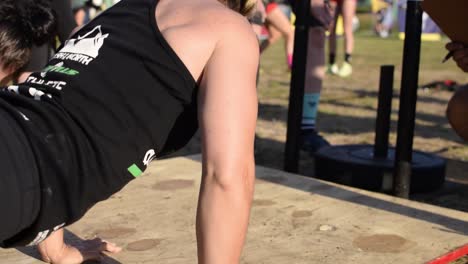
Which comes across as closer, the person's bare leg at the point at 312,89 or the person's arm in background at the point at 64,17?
the person's arm in background at the point at 64,17

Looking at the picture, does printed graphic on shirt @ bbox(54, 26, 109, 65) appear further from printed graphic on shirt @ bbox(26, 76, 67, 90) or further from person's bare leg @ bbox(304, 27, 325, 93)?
person's bare leg @ bbox(304, 27, 325, 93)


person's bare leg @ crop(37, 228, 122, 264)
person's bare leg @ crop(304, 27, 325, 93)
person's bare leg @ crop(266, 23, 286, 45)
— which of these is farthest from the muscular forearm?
person's bare leg @ crop(266, 23, 286, 45)

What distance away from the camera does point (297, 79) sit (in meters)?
3.42

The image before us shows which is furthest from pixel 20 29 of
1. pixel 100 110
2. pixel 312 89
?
pixel 312 89

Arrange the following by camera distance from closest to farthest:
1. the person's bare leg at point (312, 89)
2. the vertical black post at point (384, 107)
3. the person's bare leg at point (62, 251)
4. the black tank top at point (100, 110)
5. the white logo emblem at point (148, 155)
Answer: the black tank top at point (100, 110) < the white logo emblem at point (148, 155) < the person's bare leg at point (62, 251) < the vertical black post at point (384, 107) < the person's bare leg at point (312, 89)

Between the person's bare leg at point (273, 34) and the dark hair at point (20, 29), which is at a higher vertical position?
the dark hair at point (20, 29)

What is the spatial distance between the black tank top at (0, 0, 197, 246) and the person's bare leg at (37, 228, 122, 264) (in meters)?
0.61

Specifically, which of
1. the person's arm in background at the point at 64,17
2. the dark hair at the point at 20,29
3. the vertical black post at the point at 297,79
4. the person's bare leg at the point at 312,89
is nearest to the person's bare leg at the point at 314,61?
the person's bare leg at the point at 312,89

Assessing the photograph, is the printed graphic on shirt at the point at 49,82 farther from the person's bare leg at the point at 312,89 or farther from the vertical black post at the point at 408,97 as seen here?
the person's bare leg at the point at 312,89

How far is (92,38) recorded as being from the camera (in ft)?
5.22

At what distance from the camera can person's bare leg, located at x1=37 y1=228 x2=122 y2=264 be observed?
6.96ft

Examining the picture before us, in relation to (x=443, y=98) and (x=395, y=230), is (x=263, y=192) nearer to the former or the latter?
(x=395, y=230)

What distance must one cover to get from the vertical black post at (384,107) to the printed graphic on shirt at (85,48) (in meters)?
2.01

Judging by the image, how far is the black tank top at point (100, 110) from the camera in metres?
1.47
